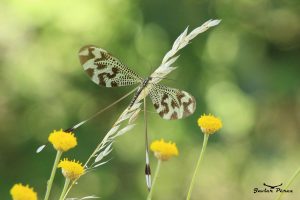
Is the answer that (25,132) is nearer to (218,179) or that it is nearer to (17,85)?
(17,85)

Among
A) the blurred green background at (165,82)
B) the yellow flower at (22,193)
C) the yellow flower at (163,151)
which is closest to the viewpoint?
the yellow flower at (22,193)

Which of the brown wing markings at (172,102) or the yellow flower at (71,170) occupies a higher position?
the brown wing markings at (172,102)

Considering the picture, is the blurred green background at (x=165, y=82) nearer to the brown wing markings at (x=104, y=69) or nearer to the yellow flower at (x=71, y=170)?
the brown wing markings at (x=104, y=69)

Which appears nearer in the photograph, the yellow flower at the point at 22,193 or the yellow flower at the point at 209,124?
the yellow flower at the point at 22,193

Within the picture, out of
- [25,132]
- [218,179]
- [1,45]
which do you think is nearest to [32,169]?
[25,132]

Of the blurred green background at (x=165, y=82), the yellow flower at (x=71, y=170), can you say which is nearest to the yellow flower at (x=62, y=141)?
the yellow flower at (x=71, y=170)

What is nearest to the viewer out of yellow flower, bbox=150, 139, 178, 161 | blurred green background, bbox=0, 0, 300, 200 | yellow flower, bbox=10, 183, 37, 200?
yellow flower, bbox=10, 183, 37, 200

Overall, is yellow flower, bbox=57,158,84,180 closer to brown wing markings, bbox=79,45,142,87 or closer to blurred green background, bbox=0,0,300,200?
brown wing markings, bbox=79,45,142,87

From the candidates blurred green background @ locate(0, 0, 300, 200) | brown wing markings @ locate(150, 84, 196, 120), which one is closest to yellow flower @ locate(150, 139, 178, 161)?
brown wing markings @ locate(150, 84, 196, 120)
